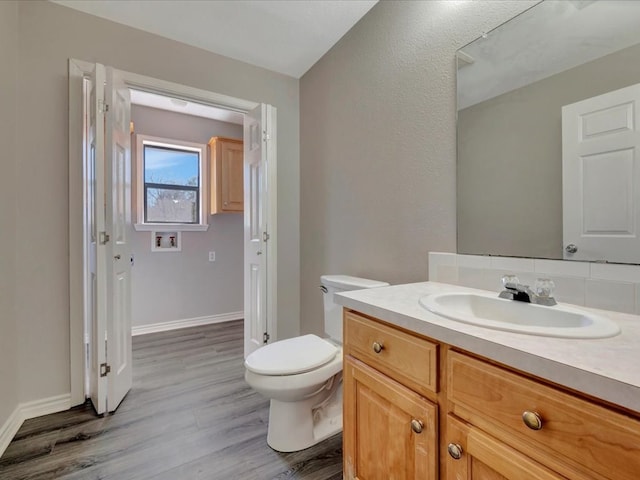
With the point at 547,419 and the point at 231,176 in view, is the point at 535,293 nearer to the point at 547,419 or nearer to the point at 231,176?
the point at 547,419

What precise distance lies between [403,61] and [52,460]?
2.64 m

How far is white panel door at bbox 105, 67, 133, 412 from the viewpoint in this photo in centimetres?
172

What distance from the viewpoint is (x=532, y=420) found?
1.86ft

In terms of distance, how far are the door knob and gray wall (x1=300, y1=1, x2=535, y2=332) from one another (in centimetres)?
42

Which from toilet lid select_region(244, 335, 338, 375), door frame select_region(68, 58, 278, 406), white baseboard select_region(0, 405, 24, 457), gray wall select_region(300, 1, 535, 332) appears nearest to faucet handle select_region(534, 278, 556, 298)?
gray wall select_region(300, 1, 535, 332)

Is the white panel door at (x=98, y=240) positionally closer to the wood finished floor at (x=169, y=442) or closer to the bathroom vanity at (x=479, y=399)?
the wood finished floor at (x=169, y=442)

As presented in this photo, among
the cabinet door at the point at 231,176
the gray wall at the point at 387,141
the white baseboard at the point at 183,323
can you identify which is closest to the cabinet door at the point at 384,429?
the gray wall at the point at 387,141

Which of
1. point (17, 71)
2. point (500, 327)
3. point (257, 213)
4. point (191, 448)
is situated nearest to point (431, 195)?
point (500, 327)

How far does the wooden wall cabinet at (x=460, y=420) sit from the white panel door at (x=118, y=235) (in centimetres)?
147

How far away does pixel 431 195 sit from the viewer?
1.46 meters

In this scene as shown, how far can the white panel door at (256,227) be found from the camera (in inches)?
89.7

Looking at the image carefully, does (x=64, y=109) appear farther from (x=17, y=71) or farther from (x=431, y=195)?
(x=431, y=195)

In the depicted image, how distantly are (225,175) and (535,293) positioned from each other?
314 centimetres

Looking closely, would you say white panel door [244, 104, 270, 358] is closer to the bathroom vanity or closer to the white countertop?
the bathroom vanity
